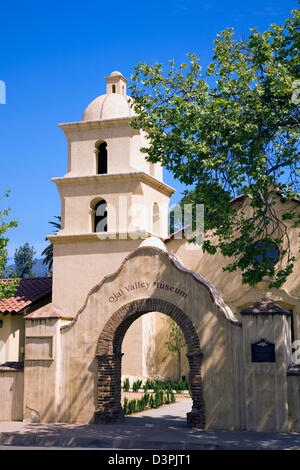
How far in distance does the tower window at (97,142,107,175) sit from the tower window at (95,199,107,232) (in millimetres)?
1642

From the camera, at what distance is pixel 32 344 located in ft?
60.6

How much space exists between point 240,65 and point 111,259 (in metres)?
14.3

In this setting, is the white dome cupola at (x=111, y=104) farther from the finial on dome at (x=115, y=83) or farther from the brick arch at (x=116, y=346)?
the brick arch at (x=116, y=346)

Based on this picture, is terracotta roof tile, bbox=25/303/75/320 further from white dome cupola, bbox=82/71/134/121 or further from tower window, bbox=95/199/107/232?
white dome cupola, bbox=82/71/134/121

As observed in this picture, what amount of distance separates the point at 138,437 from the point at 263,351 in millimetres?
4081

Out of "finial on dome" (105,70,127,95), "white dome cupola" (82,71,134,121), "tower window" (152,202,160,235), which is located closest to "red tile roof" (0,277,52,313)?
"tower window" (152,202,160,235)

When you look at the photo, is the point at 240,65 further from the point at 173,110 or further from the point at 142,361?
the point at 142,361

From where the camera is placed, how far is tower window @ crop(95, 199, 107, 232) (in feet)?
95.8

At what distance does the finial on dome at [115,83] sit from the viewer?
30.7m

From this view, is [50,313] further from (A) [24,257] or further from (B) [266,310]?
(A) [24,257]

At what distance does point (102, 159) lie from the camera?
30.1m

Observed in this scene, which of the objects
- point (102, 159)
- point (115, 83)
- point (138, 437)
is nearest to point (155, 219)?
point (102, 159)
